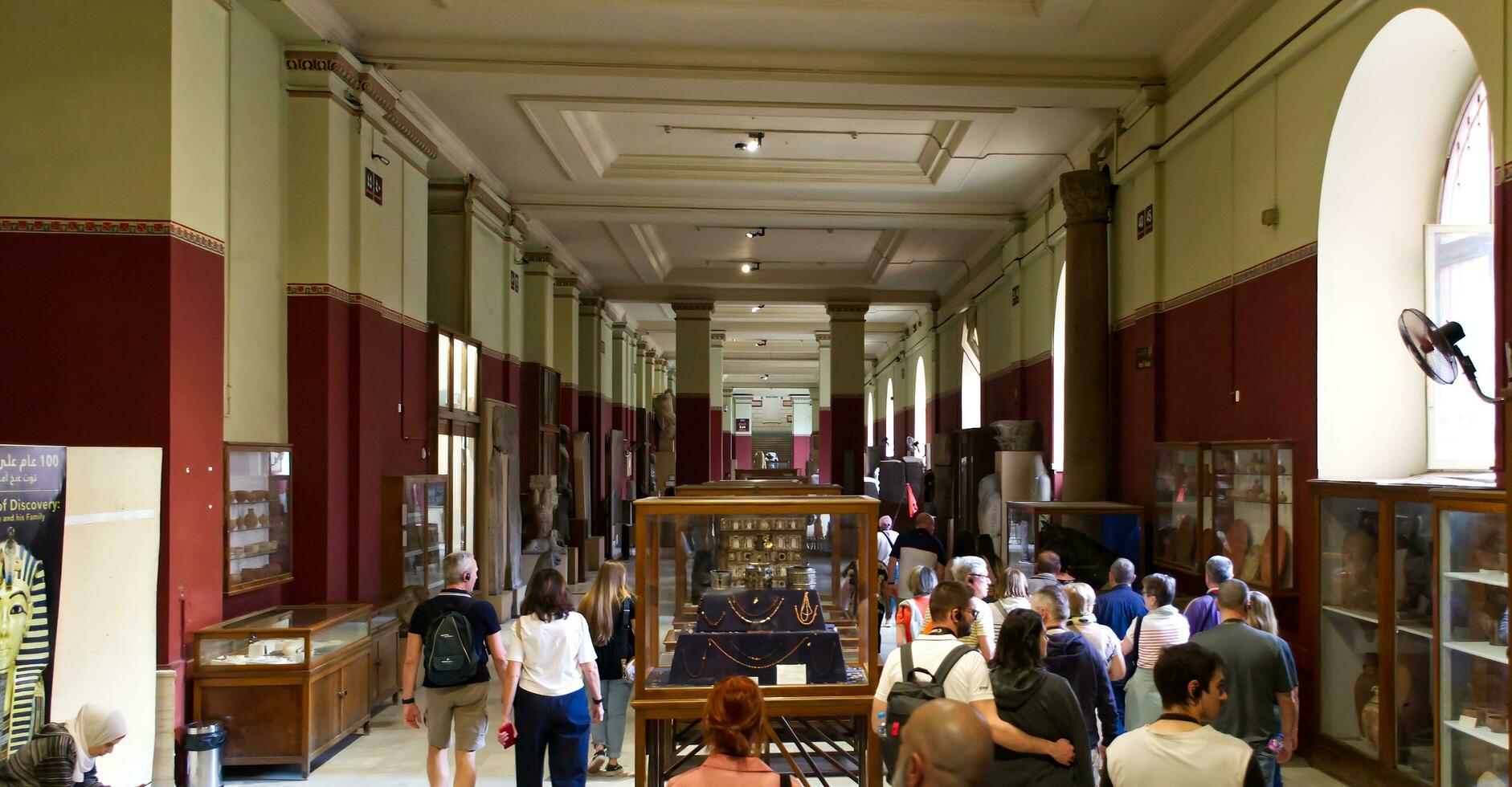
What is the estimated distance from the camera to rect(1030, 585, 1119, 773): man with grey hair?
176 inches

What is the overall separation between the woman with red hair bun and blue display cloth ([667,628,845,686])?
5.98ft

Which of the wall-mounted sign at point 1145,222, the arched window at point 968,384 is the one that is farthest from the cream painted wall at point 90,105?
the arched window at point 968,384

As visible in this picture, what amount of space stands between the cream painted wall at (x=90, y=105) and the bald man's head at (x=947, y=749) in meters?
5.41

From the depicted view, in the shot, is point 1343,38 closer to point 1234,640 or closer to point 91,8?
point 1234,640

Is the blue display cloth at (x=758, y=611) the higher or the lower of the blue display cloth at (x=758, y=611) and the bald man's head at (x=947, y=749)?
the lower

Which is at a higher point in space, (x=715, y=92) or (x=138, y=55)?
(x=715, y=92)

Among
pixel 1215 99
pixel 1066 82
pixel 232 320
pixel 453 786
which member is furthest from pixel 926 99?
pixel 453 786

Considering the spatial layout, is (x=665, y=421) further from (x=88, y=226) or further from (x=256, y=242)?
(x=88, y=226)

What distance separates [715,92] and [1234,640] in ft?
21.1

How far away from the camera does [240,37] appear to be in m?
6.96

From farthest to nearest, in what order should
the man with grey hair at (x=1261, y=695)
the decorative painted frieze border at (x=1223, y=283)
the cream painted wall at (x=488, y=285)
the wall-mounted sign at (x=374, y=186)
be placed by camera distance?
the cream painted wall at (x=488, y=285)
the wall-mounted sign at (x=374, y=186)
the decorative painted frieze border at (x=1223, y=283)
the man with grey hair at (x=1261, y=695)

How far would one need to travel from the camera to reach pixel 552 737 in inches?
194

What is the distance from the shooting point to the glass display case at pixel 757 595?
471 centimetres

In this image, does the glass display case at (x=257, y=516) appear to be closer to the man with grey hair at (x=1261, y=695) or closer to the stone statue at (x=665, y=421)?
the man with grey hair at (x=1261, y=695)
